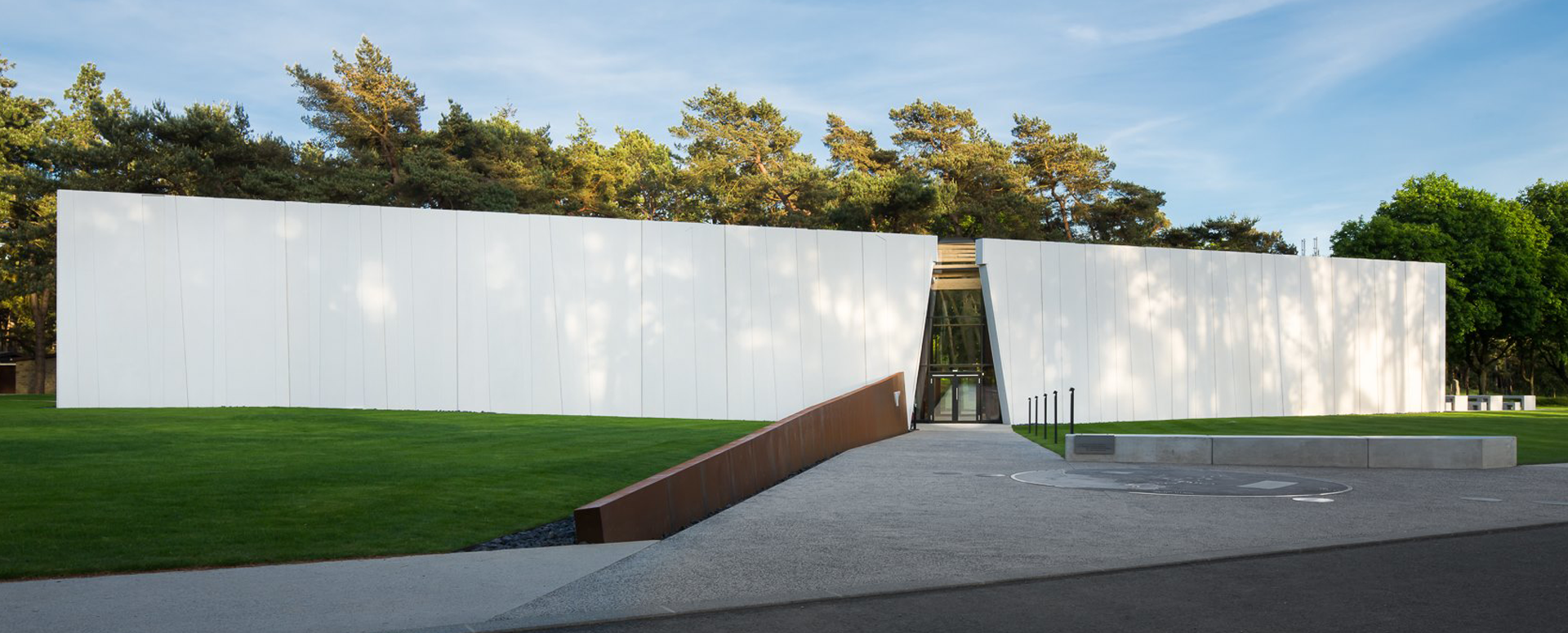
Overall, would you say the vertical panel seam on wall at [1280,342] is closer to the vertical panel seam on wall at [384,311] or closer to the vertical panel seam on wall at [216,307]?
the vertical panel seam on wall at [384,311]

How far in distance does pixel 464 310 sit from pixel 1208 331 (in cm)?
2331

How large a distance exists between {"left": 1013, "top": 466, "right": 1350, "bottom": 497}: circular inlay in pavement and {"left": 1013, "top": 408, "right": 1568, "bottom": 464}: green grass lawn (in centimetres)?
420

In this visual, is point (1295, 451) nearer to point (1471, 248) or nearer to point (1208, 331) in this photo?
point (1208, 331)

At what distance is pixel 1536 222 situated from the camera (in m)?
53.8

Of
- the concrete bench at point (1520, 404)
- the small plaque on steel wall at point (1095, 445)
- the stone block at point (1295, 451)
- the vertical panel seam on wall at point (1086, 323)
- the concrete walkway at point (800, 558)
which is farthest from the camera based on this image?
the concrete bench at point (1520, 404)

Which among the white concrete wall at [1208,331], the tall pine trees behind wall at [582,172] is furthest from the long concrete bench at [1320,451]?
the tall pine trees behind wall at [582,172]

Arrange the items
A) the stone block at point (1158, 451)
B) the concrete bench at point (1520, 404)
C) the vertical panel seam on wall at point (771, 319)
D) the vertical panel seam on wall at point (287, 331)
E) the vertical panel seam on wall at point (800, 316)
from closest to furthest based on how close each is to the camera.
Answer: the stone block at point (1158, 451) < the vertical panel seam on wall at point (287, 331) < the vertical panel seam on wall at point (771, 319) < the vertical panel seam on wall at point (800, 316) < the concrete bench at point (1520, 404)

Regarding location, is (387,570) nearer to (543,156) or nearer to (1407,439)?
(1407,439)

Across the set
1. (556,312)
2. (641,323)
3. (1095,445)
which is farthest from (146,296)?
(1095,445)

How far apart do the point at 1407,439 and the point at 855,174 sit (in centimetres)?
3093

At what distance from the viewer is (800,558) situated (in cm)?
770

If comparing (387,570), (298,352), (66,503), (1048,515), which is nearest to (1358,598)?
(1048,515)

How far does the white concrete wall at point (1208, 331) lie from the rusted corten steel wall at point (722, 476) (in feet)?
41.0

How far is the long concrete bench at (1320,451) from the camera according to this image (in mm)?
15297
